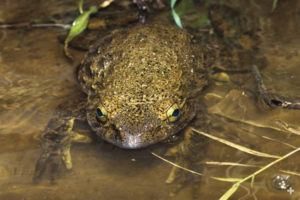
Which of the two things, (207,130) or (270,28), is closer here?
(207,130)

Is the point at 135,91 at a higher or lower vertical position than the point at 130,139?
higher

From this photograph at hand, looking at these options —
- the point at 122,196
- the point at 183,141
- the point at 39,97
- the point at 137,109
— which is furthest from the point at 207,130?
the point at 39,97

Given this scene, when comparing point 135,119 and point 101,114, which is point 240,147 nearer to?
point 135,119

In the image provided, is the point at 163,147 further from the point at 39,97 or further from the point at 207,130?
the point at 39,97

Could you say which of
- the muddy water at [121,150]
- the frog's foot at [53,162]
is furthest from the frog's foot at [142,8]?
the frog's foot at [53,162]

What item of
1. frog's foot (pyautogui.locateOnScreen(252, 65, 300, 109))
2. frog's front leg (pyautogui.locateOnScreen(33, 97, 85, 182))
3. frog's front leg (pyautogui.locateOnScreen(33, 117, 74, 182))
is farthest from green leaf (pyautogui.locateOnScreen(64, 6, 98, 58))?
frog's foot (pyautogui.locateOnScreen(252, 65, 300, 109))

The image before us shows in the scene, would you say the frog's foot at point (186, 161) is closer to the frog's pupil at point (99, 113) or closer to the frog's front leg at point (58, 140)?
the frog's pupil at point (99, 113)

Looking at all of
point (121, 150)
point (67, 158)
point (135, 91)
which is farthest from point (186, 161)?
point (67, 158)
